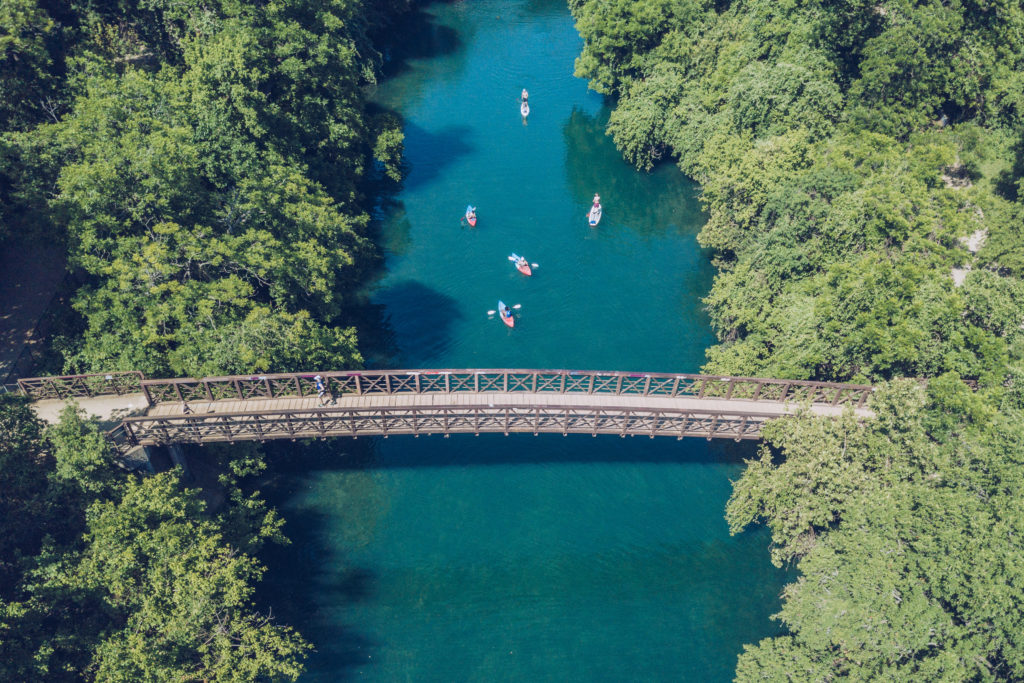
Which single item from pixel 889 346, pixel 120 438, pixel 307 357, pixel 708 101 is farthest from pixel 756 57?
pixel 120 438

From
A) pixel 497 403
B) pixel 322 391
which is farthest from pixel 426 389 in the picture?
pixel 322 391

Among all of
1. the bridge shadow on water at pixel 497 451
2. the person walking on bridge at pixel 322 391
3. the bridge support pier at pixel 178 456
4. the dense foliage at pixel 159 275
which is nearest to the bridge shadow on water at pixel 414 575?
the bridge shadow on water at pixel 497 451

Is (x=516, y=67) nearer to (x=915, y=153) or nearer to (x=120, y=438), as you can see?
(x=915, y=153)

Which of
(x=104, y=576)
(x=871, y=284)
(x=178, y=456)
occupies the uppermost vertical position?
(x=871, y=284)

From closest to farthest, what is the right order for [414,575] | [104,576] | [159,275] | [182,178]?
1. [104,576]
2. [159,275]
3. [182,178]
4. [414,575]

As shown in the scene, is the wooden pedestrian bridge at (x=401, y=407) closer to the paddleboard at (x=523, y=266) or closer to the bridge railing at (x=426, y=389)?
the bridge railing at (x=426, y=389)

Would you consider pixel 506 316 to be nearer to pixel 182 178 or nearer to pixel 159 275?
pixel 182 178

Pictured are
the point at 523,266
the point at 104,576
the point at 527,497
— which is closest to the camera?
the point at 104,576
